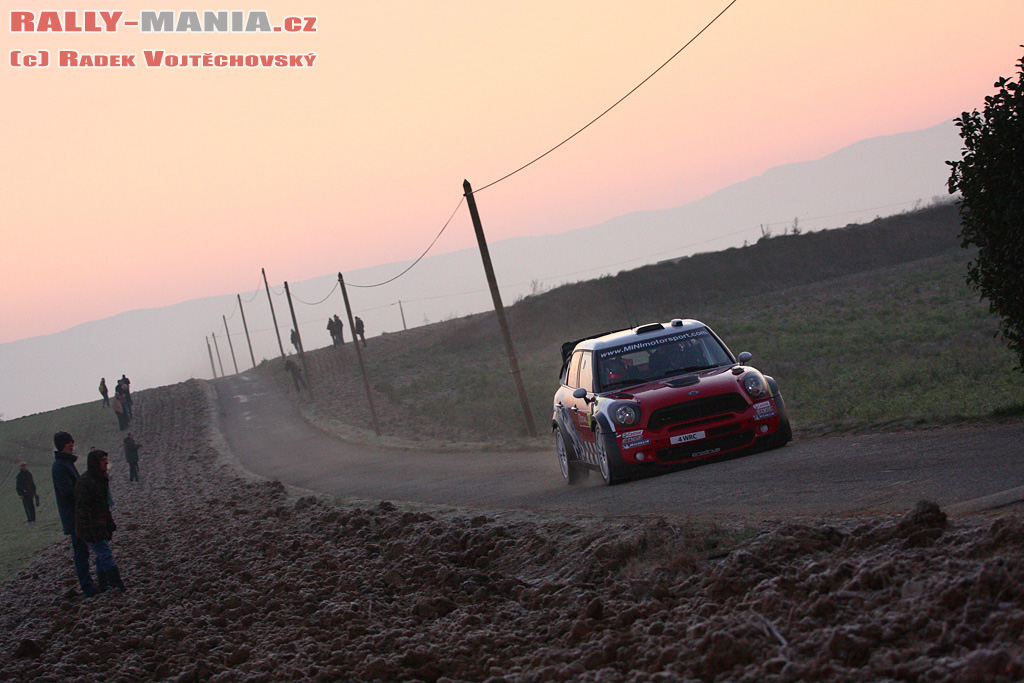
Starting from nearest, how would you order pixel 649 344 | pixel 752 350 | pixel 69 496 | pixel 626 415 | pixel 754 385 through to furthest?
pixel 626 415 < pixel 754 385 < pixel 69 496 < pixel 649 344 < pixel 752 350

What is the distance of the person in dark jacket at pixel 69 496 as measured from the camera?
11531 mm

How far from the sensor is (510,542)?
9.02 metres

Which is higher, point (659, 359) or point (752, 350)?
point (659, 359)

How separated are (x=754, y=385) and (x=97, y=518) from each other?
8.07 m

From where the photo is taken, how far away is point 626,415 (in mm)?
11148

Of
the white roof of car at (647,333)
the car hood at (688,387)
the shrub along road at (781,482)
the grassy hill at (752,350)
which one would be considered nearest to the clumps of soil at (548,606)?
the shrub along road at (781,482)

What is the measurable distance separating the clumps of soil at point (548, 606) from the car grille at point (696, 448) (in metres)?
2.07

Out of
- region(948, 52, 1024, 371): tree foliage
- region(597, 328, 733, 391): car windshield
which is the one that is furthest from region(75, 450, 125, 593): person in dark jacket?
region(948, 52, 1024, 371): tree foliage

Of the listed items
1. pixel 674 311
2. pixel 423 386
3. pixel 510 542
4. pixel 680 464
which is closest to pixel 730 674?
pixel 510 542

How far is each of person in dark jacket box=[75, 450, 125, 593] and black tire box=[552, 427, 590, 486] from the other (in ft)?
19.0

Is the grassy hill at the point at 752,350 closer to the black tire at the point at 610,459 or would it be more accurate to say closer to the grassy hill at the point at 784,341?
the grassy hill at the point at 784,341

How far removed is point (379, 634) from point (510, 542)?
225cm

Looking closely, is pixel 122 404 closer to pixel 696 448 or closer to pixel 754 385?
pixel 696 448

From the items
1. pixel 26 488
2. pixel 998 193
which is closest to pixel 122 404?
pixel 26 488
